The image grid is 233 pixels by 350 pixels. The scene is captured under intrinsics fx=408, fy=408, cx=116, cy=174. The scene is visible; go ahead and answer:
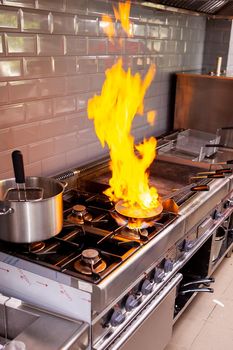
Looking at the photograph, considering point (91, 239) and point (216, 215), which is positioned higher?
point (91, 239)

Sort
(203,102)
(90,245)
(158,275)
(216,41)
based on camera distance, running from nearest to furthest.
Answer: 1. (90,245)
2. (158,275)
3. (203,102)
4. (216,41)

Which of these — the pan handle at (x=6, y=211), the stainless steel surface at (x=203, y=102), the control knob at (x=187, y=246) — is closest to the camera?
the pan handle at (x=6, y=211)

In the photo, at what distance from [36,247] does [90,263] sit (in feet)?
0.64

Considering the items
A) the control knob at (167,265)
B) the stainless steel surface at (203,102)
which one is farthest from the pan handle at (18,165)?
the stainless steel surface at (203,102)

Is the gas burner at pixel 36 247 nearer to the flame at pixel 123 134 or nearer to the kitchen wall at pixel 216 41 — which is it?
the flame at pixel 123 134

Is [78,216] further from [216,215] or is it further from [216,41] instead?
[216,41]

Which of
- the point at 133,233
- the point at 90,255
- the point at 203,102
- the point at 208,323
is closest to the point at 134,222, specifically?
the point at 133,233

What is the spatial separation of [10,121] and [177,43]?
142cm

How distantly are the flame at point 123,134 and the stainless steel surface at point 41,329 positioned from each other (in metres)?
0.53

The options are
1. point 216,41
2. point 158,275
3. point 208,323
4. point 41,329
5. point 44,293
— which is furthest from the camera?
point 216,41

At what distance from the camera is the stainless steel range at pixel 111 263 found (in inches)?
42.6

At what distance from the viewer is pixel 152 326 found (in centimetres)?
139

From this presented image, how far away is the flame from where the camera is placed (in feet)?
5.21

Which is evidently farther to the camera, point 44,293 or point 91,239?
point 91,239
